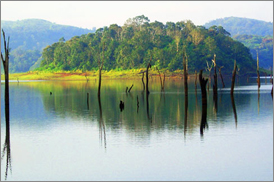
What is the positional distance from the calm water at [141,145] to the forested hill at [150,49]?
9685 centimetres

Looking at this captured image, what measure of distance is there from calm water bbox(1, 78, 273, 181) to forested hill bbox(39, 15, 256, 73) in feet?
318

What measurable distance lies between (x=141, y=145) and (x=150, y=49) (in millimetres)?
126824

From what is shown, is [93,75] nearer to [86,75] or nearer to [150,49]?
[86,75]

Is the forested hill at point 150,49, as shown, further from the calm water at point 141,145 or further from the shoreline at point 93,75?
the calm water at point 141,145

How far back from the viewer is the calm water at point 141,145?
1992 cm

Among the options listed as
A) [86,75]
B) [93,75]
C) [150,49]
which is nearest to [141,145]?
[150,49]

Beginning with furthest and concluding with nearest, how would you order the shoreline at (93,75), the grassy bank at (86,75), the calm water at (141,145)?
the grassy bank at (86,75) < the shoreline at (93,75) < the calm water at (141,145)

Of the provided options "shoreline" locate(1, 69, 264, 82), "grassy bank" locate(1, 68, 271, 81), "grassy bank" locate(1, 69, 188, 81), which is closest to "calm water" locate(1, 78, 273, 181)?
"shoreline" locate(1, 69, 264, 82)

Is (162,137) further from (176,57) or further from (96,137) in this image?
(176,57)

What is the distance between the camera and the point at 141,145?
25547mm

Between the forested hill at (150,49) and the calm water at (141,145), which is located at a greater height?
the forested hill at (150,49)

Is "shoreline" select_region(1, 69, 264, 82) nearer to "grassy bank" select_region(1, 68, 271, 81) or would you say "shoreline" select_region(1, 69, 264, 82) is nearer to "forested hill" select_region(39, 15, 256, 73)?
"grassy bank" select_region(1, 68, 271, 81)

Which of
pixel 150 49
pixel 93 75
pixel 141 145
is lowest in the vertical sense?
pixel 141 145

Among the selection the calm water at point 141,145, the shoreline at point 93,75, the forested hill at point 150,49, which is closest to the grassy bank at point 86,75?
the shoreline at point 93,75
